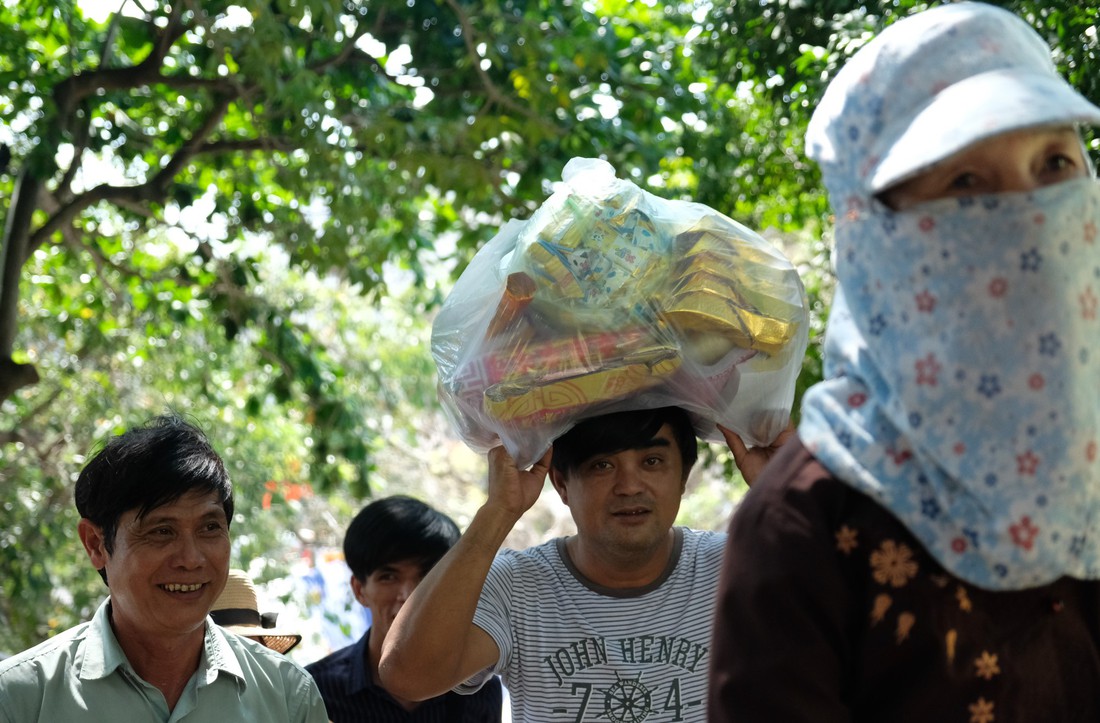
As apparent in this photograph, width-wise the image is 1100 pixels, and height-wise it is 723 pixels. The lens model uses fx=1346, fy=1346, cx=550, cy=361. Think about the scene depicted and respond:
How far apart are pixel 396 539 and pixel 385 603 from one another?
0.57ft

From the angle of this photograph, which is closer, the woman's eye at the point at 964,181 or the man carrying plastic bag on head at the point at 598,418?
the woman's eye at the point at 964,181

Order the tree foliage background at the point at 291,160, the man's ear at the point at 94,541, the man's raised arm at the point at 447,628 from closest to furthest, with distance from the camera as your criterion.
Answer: the man's raised arm at the point at 447,628, the man's ear at the point at 94,541, the tree foliage background at the point at 291,160

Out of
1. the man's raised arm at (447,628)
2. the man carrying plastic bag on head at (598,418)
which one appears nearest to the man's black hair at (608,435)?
the man carrying plastic bag on head at (598,418)

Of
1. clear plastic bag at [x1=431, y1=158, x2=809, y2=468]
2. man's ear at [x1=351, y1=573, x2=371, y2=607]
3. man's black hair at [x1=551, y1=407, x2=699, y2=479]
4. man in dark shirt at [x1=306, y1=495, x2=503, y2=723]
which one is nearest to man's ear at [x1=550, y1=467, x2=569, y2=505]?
man's black hair at [x1=551, y1=407, x2=699, y2=479]

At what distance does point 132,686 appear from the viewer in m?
2.54

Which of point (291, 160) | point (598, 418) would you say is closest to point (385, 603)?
point (598, 418)

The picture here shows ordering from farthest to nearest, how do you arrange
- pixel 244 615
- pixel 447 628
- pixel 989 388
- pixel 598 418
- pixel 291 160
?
pixel 291 160 → pixel 244 615 → pixel 598 418 → pixel 447 628 → pixel 989 388

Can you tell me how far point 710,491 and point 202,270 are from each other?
7.09 metres

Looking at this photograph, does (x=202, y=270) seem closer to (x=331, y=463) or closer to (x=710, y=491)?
(x=331, y=463)

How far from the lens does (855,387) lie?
1.32m

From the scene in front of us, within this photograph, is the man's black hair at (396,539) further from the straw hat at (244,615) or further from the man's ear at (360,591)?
the straw hat at (244,615)

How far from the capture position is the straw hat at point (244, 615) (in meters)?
3.81

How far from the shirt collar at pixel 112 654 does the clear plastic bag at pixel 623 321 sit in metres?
0.70

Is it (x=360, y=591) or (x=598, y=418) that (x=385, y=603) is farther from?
(x=598, y=418)
